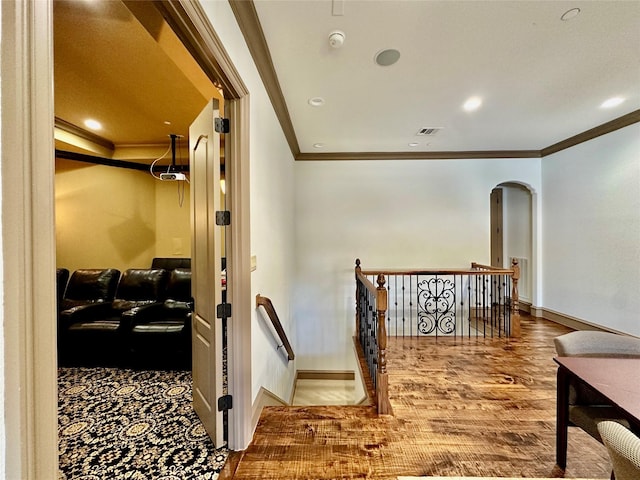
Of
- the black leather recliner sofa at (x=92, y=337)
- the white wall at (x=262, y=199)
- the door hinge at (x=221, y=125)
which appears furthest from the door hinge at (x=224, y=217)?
the black leather recliner sofa at (x=92, y=337)

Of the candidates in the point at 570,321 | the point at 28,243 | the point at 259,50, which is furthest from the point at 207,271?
the point at 570,321

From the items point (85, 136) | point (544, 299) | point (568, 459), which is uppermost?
point (85, 136)

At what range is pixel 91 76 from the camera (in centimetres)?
246

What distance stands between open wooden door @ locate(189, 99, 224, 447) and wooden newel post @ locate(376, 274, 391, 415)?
4.07ft

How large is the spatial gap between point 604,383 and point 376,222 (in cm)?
372

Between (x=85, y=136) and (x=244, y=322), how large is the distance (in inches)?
159

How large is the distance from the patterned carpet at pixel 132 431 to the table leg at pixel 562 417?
83.6 inches

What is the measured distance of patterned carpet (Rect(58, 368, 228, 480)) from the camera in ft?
5.42

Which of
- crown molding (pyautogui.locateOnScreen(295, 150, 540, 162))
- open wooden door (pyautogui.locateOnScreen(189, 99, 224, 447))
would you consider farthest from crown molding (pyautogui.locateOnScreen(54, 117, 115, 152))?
crown molding (pyautogui.locateOnScreen(295, 150, 540, 162))

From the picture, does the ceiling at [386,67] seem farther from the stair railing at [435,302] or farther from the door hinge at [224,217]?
the stair railing at [435,302]

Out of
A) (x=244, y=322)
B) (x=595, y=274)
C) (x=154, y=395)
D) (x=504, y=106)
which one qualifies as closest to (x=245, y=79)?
(x=244, y=322)

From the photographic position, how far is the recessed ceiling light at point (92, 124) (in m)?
3.46

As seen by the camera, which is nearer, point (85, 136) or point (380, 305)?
point (380, 305)

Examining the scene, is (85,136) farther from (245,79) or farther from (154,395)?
(154,395)
